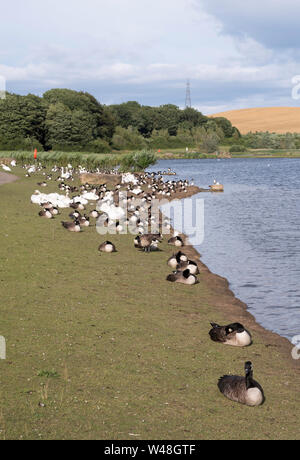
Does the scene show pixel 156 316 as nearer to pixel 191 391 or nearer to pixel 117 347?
pixel 117 347

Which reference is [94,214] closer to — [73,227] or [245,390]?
[73,227]

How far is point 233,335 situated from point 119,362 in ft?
9.87

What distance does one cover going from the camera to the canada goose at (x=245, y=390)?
834 centimetres

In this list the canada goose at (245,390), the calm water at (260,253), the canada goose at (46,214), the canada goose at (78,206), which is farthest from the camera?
the canada goose at (78,206)

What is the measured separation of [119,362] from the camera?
952cm

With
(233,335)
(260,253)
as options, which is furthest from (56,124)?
(233,335)

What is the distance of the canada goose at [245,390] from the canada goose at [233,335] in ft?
7.55

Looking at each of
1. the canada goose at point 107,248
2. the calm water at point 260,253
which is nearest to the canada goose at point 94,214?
the calm water at point 260,253

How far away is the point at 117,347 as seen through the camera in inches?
403

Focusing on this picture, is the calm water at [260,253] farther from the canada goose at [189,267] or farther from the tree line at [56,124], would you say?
the tree line at [56,124]

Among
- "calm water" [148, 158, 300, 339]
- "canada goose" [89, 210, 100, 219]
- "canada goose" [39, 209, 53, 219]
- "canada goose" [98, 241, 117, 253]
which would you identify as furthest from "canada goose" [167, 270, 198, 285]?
"canada goose" [89, 210, 100, 219]

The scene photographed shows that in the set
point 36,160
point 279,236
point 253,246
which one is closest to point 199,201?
point 279,236
